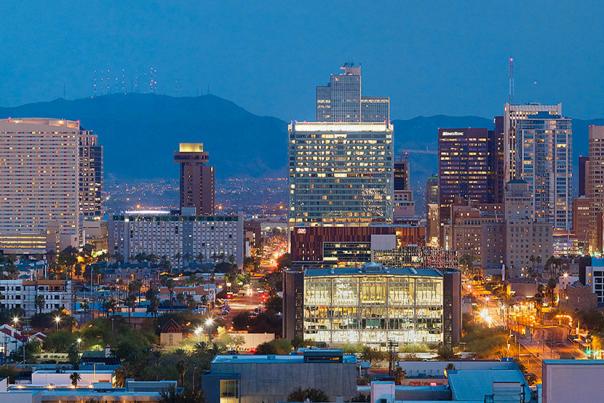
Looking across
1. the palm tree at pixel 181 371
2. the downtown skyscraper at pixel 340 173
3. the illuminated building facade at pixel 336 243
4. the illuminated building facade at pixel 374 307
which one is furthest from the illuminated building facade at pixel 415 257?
the palm tree at pixel 181 371

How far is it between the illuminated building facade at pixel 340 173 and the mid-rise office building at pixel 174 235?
11195 mm

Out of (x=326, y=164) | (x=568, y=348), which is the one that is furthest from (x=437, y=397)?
(x=326, y=164)

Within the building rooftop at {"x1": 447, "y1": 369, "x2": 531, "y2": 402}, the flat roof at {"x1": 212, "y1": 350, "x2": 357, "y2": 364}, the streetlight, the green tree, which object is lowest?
the green tree

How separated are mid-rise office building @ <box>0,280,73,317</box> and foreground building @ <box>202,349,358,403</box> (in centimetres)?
4705

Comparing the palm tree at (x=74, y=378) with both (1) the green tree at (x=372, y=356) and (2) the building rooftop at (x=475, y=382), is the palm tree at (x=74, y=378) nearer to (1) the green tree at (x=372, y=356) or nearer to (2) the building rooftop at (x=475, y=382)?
Result: (2) the building rooftop at (x=475, y=382)

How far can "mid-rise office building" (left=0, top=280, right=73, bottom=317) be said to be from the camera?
10612 centimetres

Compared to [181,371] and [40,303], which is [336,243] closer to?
[40,303]

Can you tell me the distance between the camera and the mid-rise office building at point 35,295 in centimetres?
10612

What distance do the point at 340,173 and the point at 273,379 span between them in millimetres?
113616

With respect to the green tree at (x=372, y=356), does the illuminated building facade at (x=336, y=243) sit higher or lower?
higher

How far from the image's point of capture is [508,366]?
2271 inches

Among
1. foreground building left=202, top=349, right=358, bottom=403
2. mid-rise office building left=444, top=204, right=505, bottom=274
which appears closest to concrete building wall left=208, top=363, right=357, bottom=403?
foreground building left=202, top=349, right=358, bottom=403

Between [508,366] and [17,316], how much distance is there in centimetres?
4722

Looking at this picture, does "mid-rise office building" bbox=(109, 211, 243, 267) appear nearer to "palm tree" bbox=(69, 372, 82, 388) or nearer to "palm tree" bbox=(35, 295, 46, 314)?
"palm tree" bbox=(35, 295, 46, 314)
